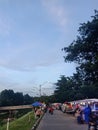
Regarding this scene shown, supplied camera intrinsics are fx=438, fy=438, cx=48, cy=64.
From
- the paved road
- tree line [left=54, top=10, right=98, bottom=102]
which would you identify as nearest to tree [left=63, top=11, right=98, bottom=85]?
tree line [left=54, top=10, right=98, bottom=102]

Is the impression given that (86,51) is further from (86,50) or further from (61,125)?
(61,125)

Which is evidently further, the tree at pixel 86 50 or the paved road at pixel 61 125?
the tree at pixel 86 50

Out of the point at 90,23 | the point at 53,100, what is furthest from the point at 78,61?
the point at 53,100

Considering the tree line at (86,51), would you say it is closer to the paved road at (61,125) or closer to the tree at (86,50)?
the tree at (86,50)

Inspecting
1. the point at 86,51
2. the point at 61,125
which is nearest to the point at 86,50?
the point at 86,51

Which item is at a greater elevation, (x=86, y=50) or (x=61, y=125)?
(x=86, y=50)

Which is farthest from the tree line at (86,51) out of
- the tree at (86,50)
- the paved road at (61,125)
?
the paved road at (61,125)

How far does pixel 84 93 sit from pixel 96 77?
6762 cm

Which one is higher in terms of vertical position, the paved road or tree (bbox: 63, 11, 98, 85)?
tree (bbox: 63, 11, 98, 85)

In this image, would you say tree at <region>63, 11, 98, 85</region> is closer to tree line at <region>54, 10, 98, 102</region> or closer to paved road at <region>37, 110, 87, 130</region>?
tree line at <region>54, 10, 98, 102</region>

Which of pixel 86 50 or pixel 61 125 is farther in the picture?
pixel 86 50

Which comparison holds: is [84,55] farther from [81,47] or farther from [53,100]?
[53,100]

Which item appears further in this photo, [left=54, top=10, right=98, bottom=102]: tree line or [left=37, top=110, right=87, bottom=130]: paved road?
[left=54, top=10, right=98, bottom=102]: tree line

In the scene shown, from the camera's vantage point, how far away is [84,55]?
67438 millimetres
